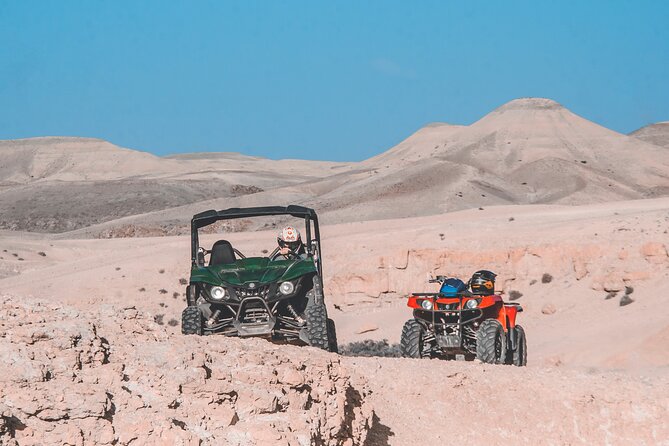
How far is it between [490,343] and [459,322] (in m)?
0.69

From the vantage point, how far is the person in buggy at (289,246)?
46.7ft

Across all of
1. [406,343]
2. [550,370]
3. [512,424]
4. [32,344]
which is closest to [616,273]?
[406,343]

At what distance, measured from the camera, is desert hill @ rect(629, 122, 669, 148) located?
128 m

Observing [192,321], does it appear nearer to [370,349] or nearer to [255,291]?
[255,291]

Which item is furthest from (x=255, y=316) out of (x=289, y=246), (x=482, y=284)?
(x=482, y=284)

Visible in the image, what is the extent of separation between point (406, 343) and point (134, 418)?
1015 centimetres

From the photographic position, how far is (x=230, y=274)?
13.5 metres

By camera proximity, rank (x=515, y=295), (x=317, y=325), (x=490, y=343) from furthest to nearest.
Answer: (x=515, y=295)
(x=490, y=343)
(x=317, y=325)

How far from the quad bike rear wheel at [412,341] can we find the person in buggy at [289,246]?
2.23m

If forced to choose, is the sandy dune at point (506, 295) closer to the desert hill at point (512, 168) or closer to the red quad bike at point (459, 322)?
the red quad bike at point (459, 322)

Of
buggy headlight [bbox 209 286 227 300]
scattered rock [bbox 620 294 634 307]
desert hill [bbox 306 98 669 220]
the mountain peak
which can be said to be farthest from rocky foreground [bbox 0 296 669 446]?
the mountain peak

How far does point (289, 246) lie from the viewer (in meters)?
14.4

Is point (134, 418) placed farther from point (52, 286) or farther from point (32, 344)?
point (52, 286)

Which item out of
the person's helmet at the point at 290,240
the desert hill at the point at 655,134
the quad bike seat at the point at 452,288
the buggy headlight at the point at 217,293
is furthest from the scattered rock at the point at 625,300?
the desert hill at the point at 655,134
